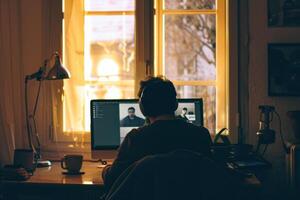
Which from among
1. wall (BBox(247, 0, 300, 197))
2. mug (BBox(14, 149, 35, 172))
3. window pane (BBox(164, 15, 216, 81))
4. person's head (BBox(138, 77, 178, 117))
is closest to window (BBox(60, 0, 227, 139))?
window pane (BBox(164, 15, 216, 81))

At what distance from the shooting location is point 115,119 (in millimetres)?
3484

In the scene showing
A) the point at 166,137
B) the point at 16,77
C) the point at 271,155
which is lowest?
the point at 271,155

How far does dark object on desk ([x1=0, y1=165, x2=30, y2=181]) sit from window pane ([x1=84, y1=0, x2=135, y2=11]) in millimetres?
1304

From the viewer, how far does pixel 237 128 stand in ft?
12.4

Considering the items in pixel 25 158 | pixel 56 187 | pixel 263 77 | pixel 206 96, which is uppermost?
pixel 263 77

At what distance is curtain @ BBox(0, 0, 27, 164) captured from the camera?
3805 millimetres

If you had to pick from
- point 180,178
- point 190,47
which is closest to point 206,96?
point 190,47

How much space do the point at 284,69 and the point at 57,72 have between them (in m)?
1.41

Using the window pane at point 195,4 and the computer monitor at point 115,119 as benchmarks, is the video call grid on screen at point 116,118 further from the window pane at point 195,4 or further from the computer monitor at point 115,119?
the window pane at point 195,4

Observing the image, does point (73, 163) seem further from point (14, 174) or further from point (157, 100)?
point (157, 100)

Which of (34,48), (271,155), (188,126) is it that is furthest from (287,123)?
(34,48)

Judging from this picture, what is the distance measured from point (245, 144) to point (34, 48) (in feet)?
5.01

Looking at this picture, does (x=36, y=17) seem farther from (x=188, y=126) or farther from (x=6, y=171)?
(x=188, y=126)

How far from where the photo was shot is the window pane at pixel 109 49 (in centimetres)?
389
